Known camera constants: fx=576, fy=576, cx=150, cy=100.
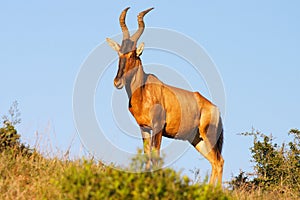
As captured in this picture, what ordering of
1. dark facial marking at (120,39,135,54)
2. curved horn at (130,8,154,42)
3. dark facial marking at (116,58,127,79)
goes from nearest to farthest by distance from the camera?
dark facial marking at (116,58,127,79)
dark facial marking at (120,39,135,54)
curved horn at (130,8,154,42)

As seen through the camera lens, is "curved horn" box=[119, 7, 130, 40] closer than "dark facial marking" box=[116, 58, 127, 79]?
No

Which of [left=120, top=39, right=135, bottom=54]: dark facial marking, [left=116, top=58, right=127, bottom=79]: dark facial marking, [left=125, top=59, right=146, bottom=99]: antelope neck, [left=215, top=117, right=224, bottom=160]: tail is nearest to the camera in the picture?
[left=116, top=58, right=127, bottom=79]: dark facial marking

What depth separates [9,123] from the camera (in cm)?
1085

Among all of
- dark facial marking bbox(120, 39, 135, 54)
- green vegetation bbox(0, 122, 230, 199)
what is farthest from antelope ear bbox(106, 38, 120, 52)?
green vegetation bbox(0, 122, 230, 199)

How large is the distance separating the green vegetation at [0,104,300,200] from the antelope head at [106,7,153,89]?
1.95 meters

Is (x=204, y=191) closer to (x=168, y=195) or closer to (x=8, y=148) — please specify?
(x=168, y=195)

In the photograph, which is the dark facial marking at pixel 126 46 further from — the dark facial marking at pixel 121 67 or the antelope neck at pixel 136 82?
the antelope neck at pixel 136 82

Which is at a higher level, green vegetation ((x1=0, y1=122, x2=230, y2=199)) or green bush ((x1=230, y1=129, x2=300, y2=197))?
green bush ((x1=230, y1=129, x2=300, y2=197))

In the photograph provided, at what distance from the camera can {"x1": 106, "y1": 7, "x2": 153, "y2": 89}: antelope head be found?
1134 centimetres

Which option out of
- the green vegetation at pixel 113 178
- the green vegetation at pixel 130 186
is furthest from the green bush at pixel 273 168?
the green vegetation at pixel 130 186

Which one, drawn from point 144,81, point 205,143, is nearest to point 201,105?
point 205,143

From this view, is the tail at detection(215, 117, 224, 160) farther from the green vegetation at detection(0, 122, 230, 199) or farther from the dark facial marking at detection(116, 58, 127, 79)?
the green vegetation at detection(0, 122, 230, 199)

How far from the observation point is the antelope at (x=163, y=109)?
1180 centimetres

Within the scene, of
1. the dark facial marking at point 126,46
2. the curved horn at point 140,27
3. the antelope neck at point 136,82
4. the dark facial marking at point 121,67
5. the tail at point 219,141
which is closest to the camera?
the dark facial marking at point 121,67
